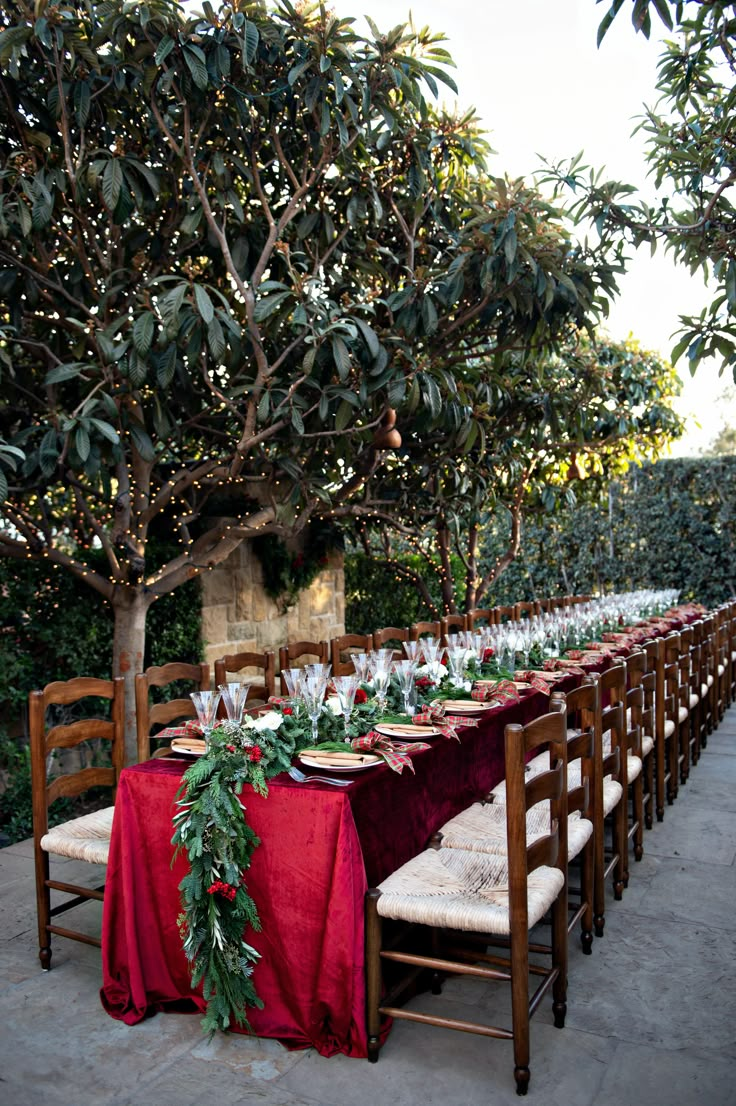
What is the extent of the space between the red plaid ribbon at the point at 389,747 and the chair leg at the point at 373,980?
0.37 metres

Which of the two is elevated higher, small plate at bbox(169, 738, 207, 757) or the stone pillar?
the stone pillar

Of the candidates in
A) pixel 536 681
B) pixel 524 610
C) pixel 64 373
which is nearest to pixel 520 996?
pixel 536 681

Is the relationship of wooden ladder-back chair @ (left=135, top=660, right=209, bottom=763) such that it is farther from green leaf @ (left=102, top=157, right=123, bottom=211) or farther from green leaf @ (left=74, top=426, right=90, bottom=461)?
green leaf @ (left=102, top=157, right=123, bottom=211)

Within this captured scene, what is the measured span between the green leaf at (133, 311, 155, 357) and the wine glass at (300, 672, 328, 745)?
1.49m

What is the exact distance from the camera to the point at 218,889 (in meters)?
2.22

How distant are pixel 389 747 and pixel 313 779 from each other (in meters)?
0.31

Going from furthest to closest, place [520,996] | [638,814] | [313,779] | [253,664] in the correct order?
[253,664]
[638,814]
[313,779]
[520,996]

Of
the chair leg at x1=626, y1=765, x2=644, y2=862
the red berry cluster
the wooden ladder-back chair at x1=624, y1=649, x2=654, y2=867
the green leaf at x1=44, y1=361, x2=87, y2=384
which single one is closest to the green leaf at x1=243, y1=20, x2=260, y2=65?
the green leaf at x1=44, y1=361, x2=87, y2=384

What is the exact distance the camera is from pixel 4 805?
13.6 feet

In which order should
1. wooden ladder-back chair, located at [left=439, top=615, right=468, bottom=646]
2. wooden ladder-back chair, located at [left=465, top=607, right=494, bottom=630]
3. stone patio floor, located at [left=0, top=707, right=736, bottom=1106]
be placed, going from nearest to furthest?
stone patio floor, located at [left=0, top=707, right=736, bottom=1106] < wooden ladder-back chair, located at [left=439, top=615, right=468, bottom=646] < wooden ladder-back chair, located at [left=465, top=607, right=494, bottom=630]

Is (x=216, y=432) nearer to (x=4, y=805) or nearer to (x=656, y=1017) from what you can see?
(x=4, y=805)

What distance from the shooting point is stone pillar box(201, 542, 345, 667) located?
5.27m

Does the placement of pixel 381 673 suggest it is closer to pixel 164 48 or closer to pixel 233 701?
pixel 233 701

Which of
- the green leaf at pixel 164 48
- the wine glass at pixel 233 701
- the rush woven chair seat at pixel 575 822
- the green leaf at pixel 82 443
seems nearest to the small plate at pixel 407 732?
the rush woven chair seat at pixel 575 822
